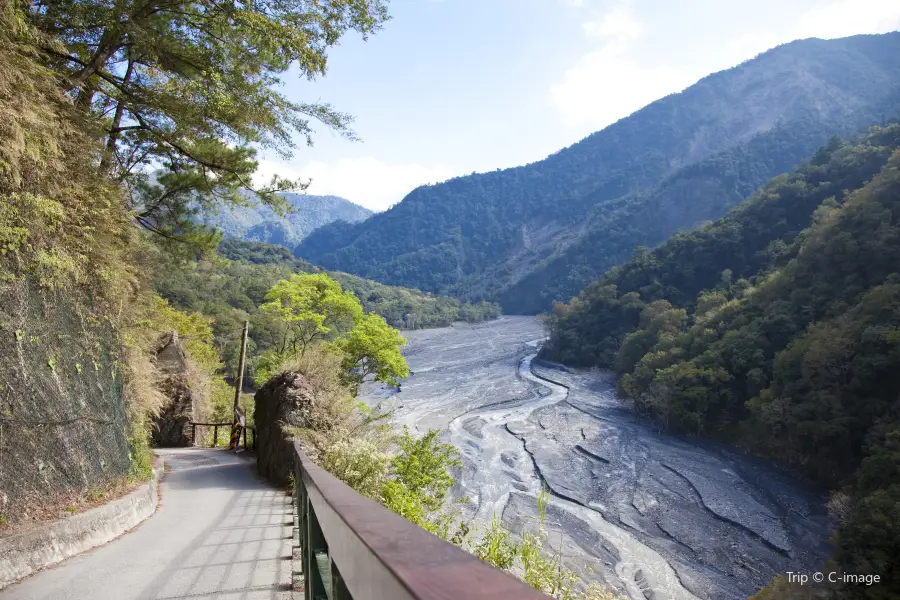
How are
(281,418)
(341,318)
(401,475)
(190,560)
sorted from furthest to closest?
(341,318), (281,418), (401,475), (190,560)

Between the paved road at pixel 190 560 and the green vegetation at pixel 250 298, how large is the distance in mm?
4225

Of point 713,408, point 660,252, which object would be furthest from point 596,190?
point 713,408

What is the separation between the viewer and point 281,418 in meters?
10.1

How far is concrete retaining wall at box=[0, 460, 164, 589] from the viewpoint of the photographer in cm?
405

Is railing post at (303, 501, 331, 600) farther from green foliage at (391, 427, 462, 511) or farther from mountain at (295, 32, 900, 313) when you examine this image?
mountain at (295, 32, 900, 313)

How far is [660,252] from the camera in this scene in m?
61.5

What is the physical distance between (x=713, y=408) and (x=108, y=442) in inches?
1317

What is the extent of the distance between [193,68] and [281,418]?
6.17 meters

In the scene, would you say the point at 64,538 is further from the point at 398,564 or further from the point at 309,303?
the point at 309,303

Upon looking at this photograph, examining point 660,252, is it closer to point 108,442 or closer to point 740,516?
point 740,516

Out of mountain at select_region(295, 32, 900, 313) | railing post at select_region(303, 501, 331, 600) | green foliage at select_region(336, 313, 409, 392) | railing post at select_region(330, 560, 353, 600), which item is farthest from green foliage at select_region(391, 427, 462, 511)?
mountain at select_region(295, 32, 900, 313)

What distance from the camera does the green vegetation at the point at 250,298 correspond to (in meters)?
39.8

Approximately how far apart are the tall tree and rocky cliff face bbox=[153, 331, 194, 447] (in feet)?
38.1

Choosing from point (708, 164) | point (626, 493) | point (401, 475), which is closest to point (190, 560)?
point (401, 475)
